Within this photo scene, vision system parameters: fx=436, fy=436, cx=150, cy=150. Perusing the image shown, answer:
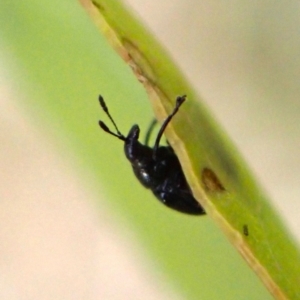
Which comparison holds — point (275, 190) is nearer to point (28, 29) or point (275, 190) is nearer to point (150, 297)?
point (150, 297)

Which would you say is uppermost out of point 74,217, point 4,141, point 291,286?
point 4,141

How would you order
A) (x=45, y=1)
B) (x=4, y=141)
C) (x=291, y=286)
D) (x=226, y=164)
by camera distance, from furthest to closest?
(x=4, y=141)
(x=45, y=1)
(x=226, y=164)
(x=291, y=286)

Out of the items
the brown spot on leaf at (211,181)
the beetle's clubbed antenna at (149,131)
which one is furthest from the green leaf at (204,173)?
the beetle's clubbed antenna at (149,131)

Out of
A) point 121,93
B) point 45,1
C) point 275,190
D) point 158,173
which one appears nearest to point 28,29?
point 45,1

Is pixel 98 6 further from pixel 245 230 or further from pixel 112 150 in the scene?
pixel 112 150

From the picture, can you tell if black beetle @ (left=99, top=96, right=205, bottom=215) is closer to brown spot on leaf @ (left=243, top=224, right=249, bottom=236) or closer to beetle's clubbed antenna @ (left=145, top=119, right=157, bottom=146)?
beetle's clubbed antenna @ (left=145, top=119, right=157, bottom=146)

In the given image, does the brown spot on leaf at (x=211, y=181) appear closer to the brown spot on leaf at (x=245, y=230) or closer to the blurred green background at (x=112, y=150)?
the brown spot on leaf at (x=245, y=230)
